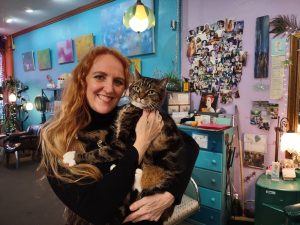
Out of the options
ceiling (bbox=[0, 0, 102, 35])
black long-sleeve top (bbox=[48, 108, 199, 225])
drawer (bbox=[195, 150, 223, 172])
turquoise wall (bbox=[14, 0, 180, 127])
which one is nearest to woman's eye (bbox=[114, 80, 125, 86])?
black long-sleeve top (bbox=[48, 108, 199, 225])

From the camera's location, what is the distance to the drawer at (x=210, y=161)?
242cm

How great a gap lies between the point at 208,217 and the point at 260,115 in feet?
3.86

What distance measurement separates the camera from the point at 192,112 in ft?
9.77

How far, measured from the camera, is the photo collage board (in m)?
2.69

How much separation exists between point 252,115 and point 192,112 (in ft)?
2.21

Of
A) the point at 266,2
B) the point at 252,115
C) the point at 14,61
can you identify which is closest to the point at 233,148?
the point at 252,115

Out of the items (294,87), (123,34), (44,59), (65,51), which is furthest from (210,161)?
(44,59)

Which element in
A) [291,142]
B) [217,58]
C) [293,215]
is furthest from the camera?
[217,58]

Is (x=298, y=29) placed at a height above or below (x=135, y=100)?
above

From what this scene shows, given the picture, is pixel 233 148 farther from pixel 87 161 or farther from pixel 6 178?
pixel 6 178

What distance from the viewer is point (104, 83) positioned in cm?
103

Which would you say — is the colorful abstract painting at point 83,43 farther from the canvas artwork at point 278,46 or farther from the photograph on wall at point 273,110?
the photograph on wall at point 273,110

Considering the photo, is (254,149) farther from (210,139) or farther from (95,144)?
(95,144)

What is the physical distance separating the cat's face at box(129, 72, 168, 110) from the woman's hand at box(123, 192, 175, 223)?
39 centimetres
